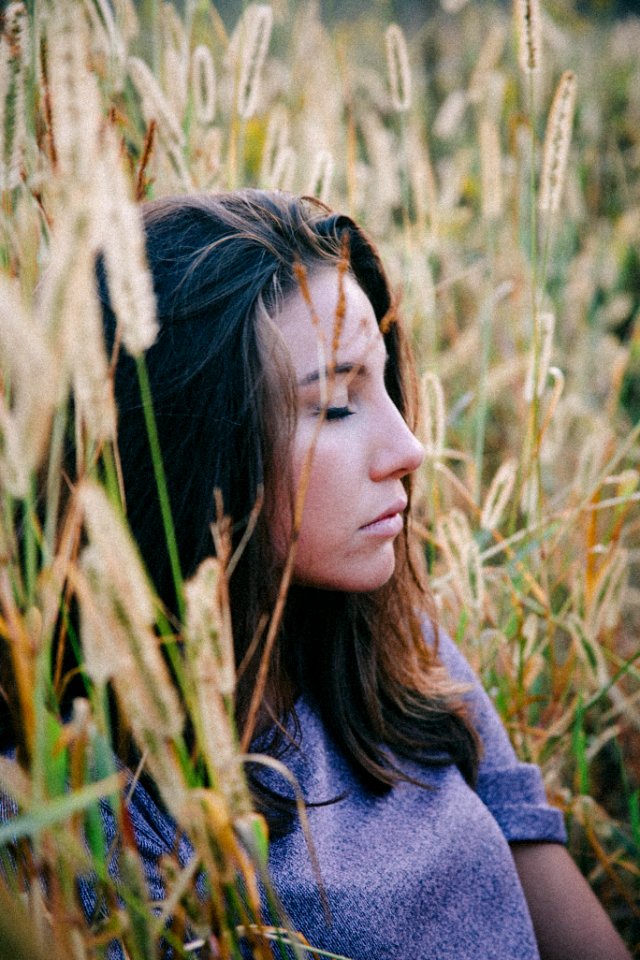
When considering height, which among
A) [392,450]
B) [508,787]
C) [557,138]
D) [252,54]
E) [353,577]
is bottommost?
[508,787]

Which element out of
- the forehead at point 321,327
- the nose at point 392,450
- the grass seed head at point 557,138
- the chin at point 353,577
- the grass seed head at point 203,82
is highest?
the grass seed head at point 203,82

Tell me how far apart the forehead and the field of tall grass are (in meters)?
0.19

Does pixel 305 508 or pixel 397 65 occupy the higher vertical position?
pixel 397 65

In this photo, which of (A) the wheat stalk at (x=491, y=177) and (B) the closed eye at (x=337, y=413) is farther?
(A) the wheat stalk at (x=491, y=177)

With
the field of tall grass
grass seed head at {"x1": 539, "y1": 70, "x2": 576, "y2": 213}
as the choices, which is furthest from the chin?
grass seed head at {"x1": 539, "y1": 70, "x2": 576, "y2": 213}

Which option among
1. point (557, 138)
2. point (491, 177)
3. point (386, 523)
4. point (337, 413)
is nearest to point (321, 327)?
point (337, 413)

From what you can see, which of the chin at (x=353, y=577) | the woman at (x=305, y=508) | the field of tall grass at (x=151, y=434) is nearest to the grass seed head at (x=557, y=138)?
the field of tall grass at (x=151, y=434)

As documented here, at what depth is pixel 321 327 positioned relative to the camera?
2.57 ft

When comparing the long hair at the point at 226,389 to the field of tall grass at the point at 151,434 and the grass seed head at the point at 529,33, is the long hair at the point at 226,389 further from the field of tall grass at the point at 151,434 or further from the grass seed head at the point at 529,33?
the grass seed head at the point at 529,33

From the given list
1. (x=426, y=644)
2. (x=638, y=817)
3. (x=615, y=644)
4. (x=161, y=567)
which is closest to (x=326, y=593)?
(x=426, y=644)

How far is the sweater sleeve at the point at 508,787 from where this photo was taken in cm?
104

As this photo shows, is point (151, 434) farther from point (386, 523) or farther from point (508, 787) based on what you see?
point (508, 787)

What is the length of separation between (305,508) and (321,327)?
0.57 ft

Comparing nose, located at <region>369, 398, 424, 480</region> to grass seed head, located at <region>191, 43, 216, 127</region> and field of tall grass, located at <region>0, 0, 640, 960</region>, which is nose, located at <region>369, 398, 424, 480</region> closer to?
field of tall grass, located at <region>0, 0, 640, 960</region>
